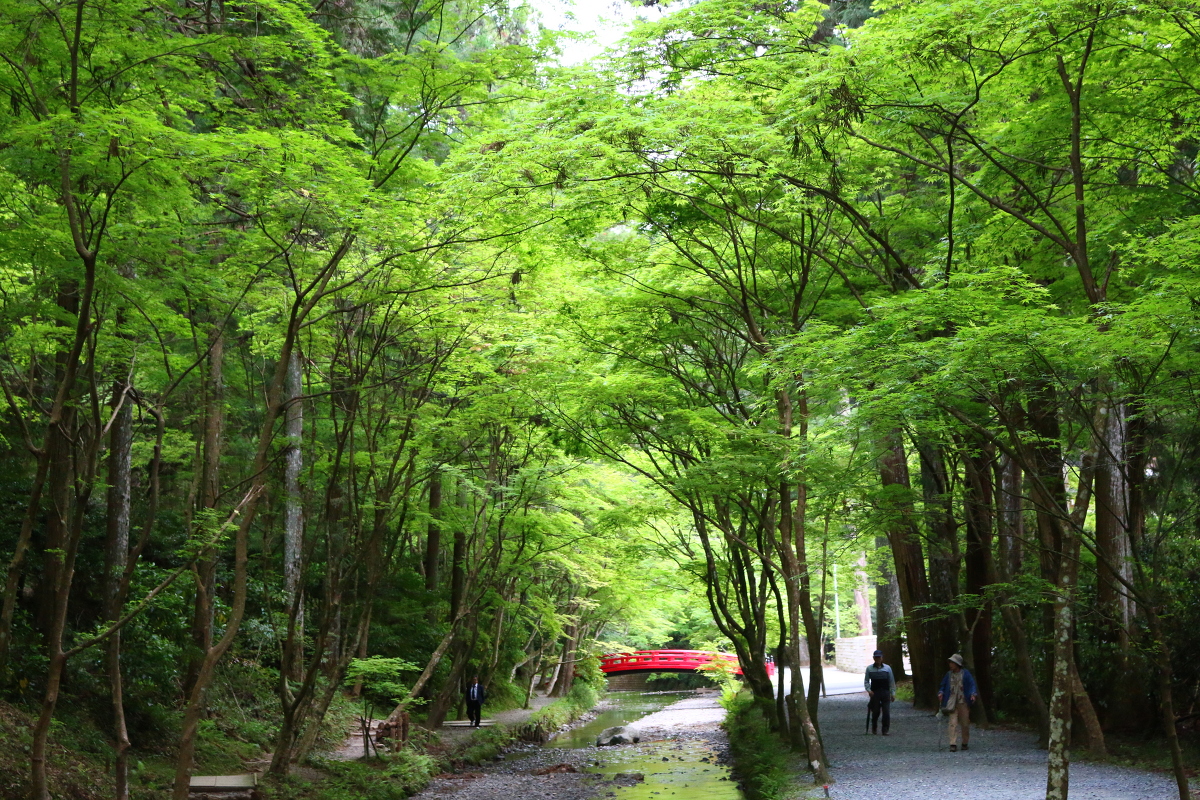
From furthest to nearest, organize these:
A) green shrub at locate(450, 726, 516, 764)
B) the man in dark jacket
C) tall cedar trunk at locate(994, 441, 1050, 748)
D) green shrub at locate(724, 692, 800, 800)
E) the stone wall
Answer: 1. the stone wall
2. green shrub at locate(450, 726, 516, 764)
3. the man in dark jacket
4. tall cedar trunk at locate(994, 441, 1050, 748)
5. green shrub at locate(724, 692, 800, 800)

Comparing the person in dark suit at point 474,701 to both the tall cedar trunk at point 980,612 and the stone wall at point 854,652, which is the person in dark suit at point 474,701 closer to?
the tall cedar trunk at point 980,612

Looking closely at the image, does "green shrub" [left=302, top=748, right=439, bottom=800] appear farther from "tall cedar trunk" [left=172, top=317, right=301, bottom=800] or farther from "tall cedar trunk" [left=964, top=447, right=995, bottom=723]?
"tall cedar trunk" [left=964, top=447, right=995, bottom=723]

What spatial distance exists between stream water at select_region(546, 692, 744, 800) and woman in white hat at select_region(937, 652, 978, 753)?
3.03m

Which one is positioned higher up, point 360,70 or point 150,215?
point 360,70

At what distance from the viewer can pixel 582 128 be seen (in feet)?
26.7

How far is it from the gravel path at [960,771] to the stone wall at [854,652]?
19328 millimetres

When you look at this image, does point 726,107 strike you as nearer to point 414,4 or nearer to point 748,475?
point 414,4

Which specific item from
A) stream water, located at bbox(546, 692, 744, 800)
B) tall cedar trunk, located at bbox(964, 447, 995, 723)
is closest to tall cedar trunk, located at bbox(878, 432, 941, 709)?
tall cedar trunk, located at bbox(964, 447, 995, 723)

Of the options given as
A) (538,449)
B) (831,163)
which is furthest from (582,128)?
(538,449)

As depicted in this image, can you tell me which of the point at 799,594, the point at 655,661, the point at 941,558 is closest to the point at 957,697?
the point at 799,594

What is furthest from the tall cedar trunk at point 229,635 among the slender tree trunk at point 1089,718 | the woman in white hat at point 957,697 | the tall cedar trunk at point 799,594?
the slender tree trunk at point 1089,718

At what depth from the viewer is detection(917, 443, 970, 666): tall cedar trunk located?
42.6ft

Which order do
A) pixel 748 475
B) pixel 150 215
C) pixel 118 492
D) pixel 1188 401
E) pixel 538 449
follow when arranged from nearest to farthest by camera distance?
1. pixel 1188 401
2. pixel 150 215
3. pixel 748 475
4. pixel 118 492
5. pixel 538 449

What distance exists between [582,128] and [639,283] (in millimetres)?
3649
